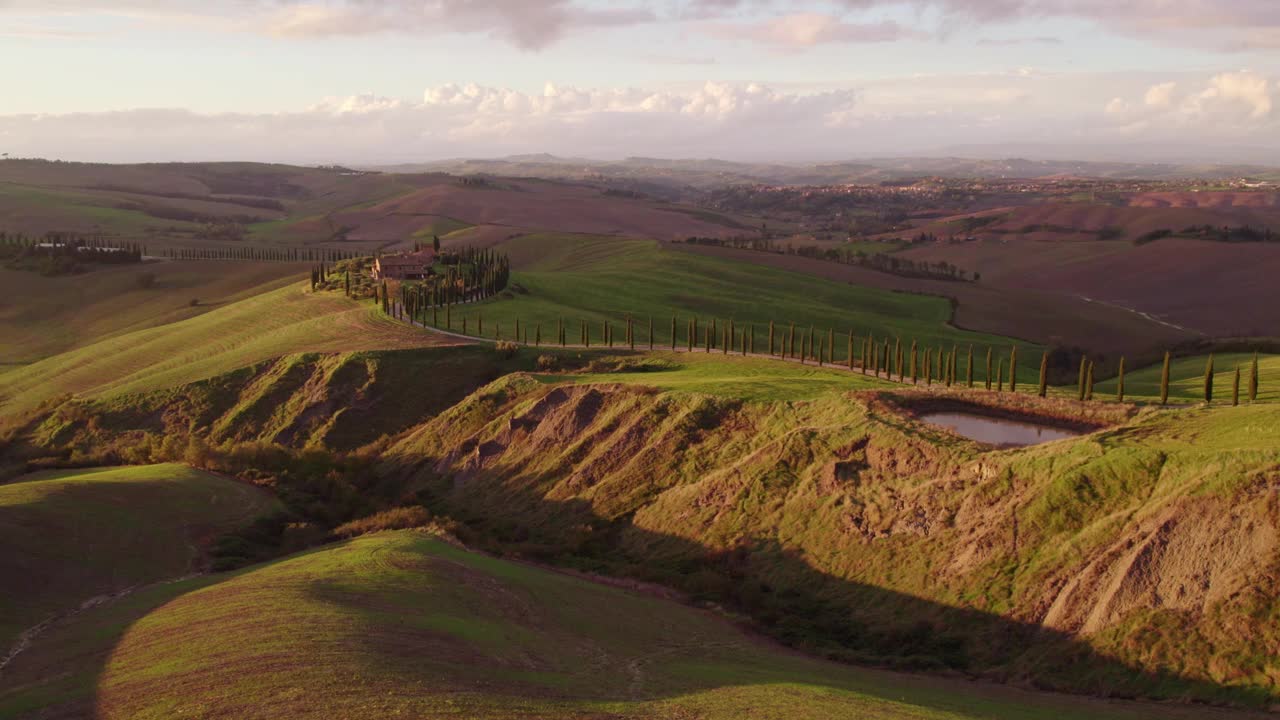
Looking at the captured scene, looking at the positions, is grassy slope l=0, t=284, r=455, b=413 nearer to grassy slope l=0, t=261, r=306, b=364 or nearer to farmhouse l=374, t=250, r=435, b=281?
farmhouse l=374, t=250, r=435, b=281

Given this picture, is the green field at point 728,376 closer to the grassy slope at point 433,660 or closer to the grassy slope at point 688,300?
the grassy slope at point 688,300

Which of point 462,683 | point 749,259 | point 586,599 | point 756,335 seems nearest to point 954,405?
point 586,599

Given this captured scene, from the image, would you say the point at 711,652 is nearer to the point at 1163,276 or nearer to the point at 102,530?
the point at 102,530

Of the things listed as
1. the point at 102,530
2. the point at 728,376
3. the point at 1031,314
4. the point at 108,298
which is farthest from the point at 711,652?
the point at 108,298

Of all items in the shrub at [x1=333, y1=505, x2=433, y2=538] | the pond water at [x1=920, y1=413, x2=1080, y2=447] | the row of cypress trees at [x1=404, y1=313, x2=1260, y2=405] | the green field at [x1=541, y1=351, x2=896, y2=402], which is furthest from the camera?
the row of cypress trees at [x1=404, y1=313, x2=1260, y2=405]

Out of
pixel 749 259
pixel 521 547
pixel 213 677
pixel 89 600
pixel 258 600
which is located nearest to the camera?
pixel 213 677

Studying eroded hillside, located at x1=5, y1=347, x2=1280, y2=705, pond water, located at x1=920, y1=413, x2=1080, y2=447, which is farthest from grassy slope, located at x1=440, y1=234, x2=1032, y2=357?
pond water, located at x1=920, y1=413, x2=1080, y2=447

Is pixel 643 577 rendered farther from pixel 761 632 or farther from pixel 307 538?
pixel 307 538
